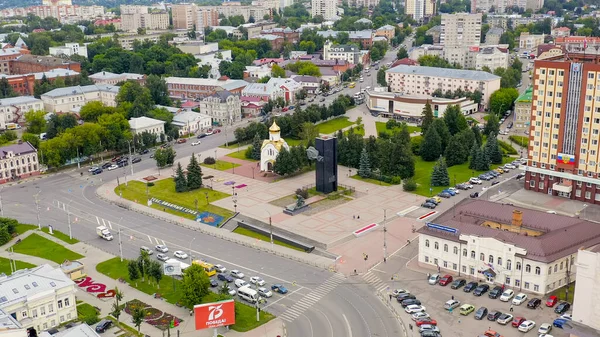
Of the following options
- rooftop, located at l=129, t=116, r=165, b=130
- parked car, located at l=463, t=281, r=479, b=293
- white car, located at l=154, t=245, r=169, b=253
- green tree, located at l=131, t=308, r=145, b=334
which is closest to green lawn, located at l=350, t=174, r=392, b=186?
parked car, located at l=463, t=281, r=479, b=293

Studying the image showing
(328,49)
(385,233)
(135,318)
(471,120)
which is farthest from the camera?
(328,49)

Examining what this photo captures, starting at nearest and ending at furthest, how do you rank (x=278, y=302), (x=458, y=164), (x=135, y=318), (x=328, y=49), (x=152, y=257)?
1. (x=135, y=318)
2. (x=278, y=302)
3. (x=152, y=257)
4. (x=458, y=164)
5. (x=328, y=49)

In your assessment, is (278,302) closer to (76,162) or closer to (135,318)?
(135,318)

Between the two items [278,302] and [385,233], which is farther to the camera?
[385,233]

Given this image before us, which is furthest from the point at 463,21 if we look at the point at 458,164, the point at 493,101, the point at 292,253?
the point at 292,253

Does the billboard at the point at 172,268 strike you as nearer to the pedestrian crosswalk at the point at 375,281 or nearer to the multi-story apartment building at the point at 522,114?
the pedestrian crosswalk at the point at 375,281

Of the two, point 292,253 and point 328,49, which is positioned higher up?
point 328,49
